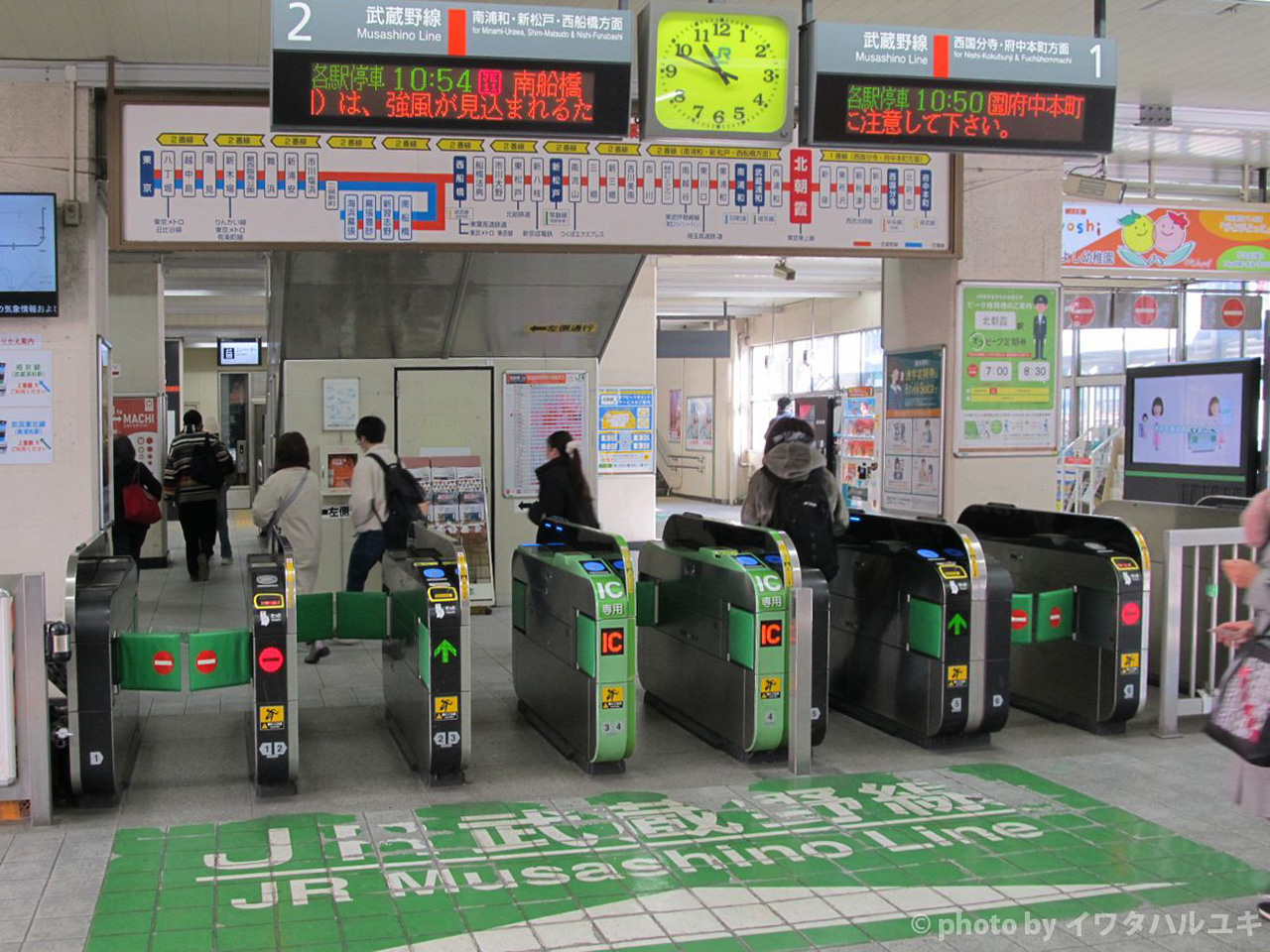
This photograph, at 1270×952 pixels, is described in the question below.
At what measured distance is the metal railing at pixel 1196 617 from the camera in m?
5.91

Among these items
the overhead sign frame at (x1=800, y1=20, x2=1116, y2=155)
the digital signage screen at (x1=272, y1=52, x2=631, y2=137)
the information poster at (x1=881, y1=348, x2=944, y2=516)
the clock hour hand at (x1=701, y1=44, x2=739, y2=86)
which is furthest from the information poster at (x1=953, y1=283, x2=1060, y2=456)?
the digital signage screen at (x1=272, y1=52, x2=631, y2=137)

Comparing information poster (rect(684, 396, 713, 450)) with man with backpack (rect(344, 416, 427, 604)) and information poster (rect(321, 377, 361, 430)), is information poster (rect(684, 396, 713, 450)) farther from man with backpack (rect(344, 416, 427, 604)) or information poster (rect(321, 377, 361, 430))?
man with backpack (rect(344, 416, 427, 604))

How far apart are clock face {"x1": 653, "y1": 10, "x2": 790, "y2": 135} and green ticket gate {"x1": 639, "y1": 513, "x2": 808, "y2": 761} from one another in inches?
72.5

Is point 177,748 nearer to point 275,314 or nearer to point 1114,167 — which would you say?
point 275,314

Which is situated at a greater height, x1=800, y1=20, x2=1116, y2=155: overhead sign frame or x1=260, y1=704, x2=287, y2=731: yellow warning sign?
x1=800, y1=20, x2=1116, y2=155: overhead sign frame

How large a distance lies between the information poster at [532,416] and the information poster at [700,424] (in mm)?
13765

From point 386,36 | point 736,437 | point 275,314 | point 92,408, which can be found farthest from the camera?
point 736,437

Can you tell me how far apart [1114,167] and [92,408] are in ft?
27.9

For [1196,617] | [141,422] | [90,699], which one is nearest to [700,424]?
[141,422]

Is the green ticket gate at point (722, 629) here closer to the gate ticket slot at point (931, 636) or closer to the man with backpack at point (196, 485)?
the gate ticket slot at point (931, 636)

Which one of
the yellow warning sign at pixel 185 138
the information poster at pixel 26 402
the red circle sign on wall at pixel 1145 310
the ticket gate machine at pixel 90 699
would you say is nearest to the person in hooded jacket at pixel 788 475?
the ticket gate machine at pixel 90 699

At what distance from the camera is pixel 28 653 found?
14.7ft

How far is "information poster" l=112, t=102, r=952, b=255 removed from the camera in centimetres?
584

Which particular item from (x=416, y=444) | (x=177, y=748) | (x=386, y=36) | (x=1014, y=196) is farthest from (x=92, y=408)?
(x=1014, y=196)
